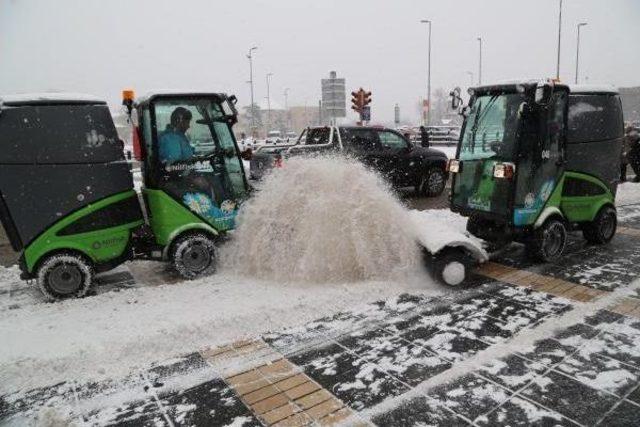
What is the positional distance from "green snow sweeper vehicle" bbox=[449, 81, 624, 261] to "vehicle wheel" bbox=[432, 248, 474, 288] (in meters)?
1.05

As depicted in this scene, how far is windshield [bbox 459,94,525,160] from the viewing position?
5.71 meters

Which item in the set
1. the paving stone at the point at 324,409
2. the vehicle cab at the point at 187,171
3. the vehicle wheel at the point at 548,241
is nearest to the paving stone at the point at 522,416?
the paving stone at the point at 324,409

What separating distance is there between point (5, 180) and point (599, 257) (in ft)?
24.4

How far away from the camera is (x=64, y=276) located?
200 inches

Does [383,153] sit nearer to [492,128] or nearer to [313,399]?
[492,128]

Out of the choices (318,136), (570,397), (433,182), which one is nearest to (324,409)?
(570,397)

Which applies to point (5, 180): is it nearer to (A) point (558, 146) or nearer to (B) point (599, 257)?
(A) point (558, 146)

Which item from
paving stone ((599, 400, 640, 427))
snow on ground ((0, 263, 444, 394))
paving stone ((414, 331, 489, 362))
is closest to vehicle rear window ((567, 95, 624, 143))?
snow on ground ((0, 263, 444, 394))

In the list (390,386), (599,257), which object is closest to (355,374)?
(390,386)

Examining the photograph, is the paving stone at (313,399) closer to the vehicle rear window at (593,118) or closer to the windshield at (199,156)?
the windshield at (199,156)

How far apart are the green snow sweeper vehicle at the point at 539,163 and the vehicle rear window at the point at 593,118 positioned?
0.01 meters

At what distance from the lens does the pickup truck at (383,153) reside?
10719mm

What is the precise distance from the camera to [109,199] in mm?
5273

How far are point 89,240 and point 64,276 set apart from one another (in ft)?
1.55
